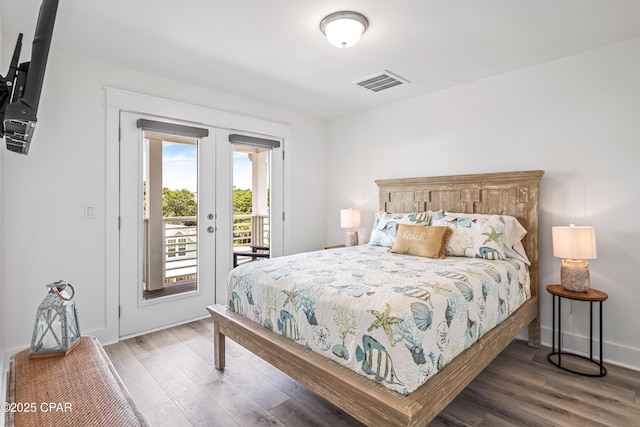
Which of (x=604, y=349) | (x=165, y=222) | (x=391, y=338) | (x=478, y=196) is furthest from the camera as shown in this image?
(x=165, y=222)

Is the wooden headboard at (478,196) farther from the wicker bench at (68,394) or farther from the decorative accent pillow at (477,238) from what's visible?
the wicker bench at (68,394)

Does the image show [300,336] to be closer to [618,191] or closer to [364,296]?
[364,296]

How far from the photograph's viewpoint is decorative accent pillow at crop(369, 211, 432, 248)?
328 cm

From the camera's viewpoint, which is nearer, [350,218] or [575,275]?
[575,275]

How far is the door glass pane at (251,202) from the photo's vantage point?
153 inches

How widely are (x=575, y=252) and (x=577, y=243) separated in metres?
0.07

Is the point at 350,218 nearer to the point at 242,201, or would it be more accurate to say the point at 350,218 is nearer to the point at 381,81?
the point at 242,201

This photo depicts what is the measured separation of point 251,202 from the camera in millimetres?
4016

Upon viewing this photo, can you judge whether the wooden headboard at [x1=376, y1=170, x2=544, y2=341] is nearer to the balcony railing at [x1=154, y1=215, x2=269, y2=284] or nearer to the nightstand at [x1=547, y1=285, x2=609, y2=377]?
the nightstand at [x1=547, y1=285, x2=609, y2=377]

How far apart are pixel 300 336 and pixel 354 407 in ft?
1.63

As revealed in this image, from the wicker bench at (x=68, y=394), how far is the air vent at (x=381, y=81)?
3058mm

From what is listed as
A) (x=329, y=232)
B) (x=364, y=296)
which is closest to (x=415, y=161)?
(x=329, y=232)

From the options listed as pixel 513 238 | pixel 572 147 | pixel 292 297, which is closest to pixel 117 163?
pixel 292 297

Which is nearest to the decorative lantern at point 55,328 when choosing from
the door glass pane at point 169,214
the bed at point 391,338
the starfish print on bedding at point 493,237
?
the bed at point 391,338
